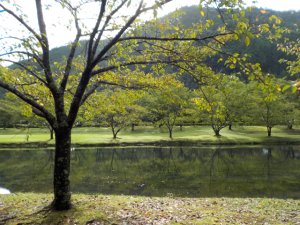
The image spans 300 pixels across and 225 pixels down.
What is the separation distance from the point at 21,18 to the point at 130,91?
5.45 metres

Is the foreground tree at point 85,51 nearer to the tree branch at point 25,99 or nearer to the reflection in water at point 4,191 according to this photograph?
the tree branch at point 25,99

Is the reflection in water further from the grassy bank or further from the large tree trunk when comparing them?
the large tree trunk

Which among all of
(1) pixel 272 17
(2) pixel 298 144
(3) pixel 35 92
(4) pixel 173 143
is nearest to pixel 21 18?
(3) pixel 35 92

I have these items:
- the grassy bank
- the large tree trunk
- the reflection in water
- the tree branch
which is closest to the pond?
the reflection in water

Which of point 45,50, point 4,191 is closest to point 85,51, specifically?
point 45,50

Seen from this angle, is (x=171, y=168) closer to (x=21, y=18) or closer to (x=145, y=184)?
(x=145, y=184)

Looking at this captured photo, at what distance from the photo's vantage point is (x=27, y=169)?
34250 millimetres

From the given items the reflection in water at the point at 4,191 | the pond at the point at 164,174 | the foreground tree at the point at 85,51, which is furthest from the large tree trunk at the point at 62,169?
the reflection in water at the point at 4,191

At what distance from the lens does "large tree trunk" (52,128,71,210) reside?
1234cm

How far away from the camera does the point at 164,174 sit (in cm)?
3022

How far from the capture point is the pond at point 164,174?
75.9 ft

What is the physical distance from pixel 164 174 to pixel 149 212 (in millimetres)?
17563

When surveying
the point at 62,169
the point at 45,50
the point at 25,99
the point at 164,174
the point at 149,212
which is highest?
the point at 45,50

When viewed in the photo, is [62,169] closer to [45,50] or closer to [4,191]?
[45,50]
